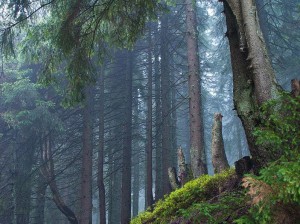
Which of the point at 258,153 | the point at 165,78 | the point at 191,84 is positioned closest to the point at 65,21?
the point at 258,153

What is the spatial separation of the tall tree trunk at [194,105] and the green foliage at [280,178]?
257 inches

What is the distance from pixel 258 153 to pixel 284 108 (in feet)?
2.39

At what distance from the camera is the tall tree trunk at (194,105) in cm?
948

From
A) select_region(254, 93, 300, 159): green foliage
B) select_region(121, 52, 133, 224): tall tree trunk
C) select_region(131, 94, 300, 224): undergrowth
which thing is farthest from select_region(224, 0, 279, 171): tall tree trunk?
select_region(121, 52, 133, 224): tall tree trunk

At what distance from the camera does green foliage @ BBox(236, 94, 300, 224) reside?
195 cm

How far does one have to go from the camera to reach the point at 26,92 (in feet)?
52.1

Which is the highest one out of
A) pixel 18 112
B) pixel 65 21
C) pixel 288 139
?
pixel 18 112

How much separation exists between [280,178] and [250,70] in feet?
6.56

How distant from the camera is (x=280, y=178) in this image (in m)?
1.99

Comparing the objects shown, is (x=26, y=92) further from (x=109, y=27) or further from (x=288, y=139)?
(x=288, y=139)

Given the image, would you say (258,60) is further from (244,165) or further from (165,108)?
(165,108)

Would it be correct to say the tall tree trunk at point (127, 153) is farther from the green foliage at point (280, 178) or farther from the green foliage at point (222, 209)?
the green foliage at point (280, 178)

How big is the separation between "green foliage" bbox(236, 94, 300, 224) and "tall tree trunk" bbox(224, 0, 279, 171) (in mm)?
414

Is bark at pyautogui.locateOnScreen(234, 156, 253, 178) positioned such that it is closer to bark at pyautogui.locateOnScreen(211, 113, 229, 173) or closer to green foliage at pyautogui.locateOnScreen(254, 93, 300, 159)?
green foliage at pyautogui.locateOnScreen(254, 93, 300, 159)
